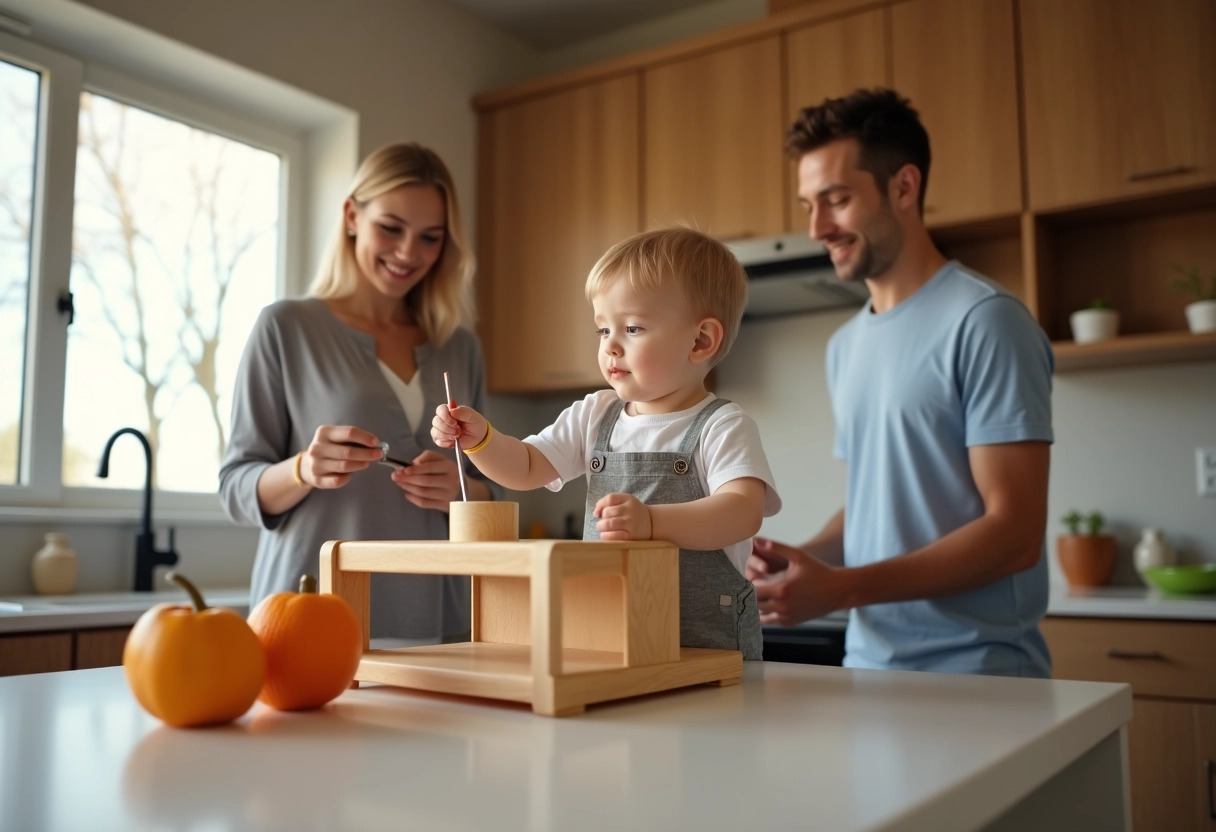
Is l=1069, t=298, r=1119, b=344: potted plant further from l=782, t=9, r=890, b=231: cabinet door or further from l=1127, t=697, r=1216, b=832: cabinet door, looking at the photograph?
l=1127, t=697, r=1216, b=832: cabinet door

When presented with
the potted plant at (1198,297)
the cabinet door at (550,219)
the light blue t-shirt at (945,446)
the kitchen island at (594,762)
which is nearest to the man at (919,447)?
the light blue t-shirt at (945,446)

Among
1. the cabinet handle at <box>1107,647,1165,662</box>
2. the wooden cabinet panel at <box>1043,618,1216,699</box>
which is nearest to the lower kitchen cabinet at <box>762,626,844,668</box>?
the wooden cabinet panel at <box>1043,618,1216,699</box>

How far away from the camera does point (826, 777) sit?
556mm

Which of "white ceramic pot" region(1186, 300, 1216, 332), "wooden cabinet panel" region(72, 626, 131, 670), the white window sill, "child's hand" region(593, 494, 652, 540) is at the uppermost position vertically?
"white ceramic pot" region(1186, 300, 1216, 332)

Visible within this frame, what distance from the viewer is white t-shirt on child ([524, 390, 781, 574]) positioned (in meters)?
0.91

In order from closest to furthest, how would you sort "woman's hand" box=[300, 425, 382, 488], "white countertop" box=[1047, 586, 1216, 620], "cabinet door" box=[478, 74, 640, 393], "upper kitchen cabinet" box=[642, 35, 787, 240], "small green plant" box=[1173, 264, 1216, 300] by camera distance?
1. "woman's hand" box=[300, 425, 382, 488]
2. "white countertop" box=[1047, 586, 1216, 620]
3. "small green plant" box=[1173, 264, 1216, 300]
4. "upper kitchen cabinet" box=[642, 35, 787, 240]
5. "cabinet door" box=[478, 74, 640, 393]

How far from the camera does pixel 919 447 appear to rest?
59.2 inches

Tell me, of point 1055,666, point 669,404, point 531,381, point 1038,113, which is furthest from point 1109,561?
point 669,404

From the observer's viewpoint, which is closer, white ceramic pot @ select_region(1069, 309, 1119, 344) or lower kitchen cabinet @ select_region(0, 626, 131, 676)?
lower kitchen cabinet @ select_region(0, 626, 131, 676)

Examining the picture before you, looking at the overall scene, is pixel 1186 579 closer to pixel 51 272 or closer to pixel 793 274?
pixel 793 274

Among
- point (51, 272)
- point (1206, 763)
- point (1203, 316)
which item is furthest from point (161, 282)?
point (1206, 763)

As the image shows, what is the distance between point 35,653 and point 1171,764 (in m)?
2.23

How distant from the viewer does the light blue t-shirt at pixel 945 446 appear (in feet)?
4.66

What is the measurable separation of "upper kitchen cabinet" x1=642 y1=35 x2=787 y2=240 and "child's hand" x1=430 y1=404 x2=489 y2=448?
2.16 m
